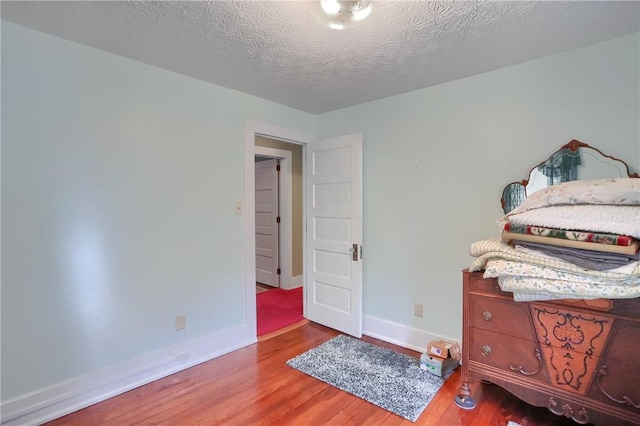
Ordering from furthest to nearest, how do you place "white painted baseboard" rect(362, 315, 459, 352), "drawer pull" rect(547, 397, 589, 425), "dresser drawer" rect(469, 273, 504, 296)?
"white painted baseboard" rect(362, 315, 459, 352) < "dresser drawer" rect(469, 273, 504, 296) < "drawer pull" rect(547, 397, 589, 425)

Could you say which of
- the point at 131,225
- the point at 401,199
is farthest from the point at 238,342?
the point at 401,199

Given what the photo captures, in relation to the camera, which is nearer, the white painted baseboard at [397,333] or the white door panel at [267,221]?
the white painted baseboard at [397,333]

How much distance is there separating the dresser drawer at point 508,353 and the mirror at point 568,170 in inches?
37.2

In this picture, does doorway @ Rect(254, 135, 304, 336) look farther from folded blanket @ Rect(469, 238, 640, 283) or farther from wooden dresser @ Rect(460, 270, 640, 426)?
folded blanket @ Rect(469, 238, 640, 283)

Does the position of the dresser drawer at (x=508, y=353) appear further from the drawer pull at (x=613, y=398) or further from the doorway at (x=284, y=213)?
the doorway at (x=284, y=213)

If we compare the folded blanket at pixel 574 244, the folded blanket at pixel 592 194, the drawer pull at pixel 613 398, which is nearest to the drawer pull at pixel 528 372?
the drawer pull at pixel 613 398

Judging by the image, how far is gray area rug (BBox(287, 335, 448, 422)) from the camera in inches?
80.0

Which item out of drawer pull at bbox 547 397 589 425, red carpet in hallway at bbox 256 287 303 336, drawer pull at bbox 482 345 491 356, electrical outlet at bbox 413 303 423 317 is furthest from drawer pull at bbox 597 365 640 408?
red carpet in hallway at bbox 256 287 303 336

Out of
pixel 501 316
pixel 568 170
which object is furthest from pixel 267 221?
pixel 568 170

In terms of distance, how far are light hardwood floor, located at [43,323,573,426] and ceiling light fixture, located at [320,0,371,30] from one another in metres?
2.20

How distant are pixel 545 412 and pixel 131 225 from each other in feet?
9.59

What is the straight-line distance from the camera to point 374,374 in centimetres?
236

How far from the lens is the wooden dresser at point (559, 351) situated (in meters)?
1.47

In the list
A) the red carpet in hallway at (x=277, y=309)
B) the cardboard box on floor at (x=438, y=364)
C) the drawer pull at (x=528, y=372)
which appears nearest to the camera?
the drawer pull at (x=528, y=372)
